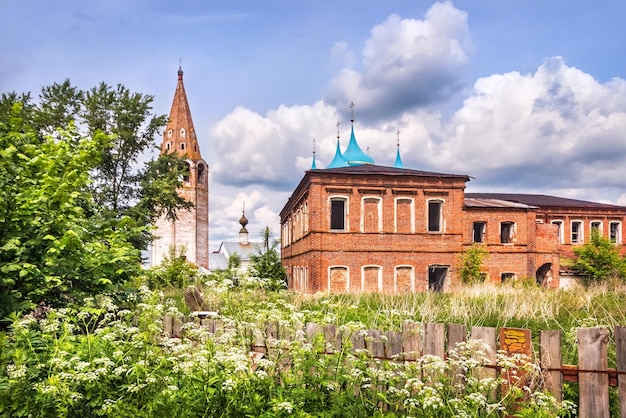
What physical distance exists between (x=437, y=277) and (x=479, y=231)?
12.4ft

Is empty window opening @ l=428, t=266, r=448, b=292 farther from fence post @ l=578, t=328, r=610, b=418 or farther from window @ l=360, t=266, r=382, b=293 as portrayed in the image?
fence post @ l=578, t=328, r=610, b=418

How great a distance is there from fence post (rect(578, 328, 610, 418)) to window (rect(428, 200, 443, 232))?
881 inches

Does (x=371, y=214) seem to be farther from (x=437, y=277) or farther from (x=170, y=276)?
(x=170, y=276)

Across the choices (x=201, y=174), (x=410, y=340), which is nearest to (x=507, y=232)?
(x=410, y=340)

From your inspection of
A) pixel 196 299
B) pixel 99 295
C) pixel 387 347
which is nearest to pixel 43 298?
pixel 99 295

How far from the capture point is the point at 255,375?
14.0 feet

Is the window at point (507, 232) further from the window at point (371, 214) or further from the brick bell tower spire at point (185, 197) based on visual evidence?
the brick bell tower spire at point (185, 197)

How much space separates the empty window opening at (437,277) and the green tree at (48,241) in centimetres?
2258

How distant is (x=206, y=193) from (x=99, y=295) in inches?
2125

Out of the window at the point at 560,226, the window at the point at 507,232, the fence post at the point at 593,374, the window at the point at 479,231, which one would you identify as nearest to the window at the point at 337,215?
the window at the point at 479,231

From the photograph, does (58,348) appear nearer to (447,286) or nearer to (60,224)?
(60,224)

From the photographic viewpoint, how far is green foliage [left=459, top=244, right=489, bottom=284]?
2699 centimetres

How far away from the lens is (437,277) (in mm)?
28094

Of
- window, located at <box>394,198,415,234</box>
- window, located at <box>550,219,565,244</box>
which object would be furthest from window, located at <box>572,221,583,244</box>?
window, located at <box>394,198,415,234</box>
